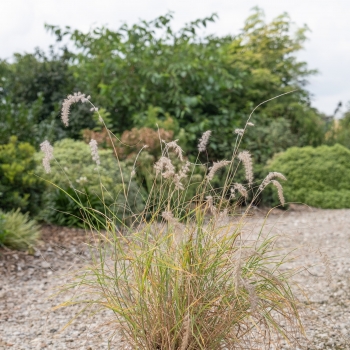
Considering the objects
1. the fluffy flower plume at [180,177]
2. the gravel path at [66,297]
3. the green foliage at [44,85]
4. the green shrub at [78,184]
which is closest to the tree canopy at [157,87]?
the green foliage at [44,85]

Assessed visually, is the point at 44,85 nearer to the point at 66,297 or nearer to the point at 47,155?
the point at 66,297

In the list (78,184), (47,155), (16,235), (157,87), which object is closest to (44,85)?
(157,87)

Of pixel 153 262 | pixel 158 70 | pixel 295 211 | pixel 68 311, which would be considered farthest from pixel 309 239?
pixel 158 70

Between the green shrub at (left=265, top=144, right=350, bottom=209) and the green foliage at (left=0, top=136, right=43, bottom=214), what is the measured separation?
4535 mm

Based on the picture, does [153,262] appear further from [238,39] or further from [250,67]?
[238,39]

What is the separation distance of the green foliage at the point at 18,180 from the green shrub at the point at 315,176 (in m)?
4.54

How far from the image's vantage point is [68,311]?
13.8 feet

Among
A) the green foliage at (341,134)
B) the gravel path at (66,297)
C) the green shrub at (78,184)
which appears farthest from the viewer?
the green foliage at (341,134)

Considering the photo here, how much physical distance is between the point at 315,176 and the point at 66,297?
21.9 ft

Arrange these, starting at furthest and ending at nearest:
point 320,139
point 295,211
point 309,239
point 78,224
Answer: point 320,139
point 295,211
point 78,224
point 309,239

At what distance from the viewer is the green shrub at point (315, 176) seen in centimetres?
999

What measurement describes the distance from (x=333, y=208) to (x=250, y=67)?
400 centimetres

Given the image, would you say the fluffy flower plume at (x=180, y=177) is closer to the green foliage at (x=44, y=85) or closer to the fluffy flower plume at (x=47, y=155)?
the fluffy flower plume at (x=47, y=155)

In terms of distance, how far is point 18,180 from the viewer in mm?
6848
